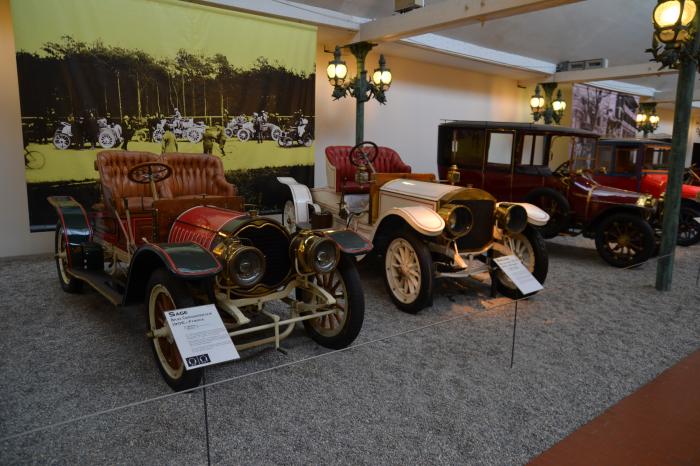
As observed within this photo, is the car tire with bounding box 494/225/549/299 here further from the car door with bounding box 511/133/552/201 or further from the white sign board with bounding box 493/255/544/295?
the car door with bounding box 511/133/552/201

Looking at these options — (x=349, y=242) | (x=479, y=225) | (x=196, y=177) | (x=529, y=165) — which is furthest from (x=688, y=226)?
(x=196, y=177)

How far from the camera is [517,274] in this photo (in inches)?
140

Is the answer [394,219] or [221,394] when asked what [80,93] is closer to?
[394,219]

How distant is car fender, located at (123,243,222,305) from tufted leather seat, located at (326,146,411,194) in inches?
115

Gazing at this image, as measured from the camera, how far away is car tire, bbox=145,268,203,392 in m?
2.61

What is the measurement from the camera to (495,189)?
6035 mm

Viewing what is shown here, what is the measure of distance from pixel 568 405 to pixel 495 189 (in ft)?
12.3

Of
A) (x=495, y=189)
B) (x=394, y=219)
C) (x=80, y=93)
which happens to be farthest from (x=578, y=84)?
(x=80, y=93)

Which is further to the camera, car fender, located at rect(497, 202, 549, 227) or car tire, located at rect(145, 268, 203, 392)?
car fender, located at rect(497, 202, 549, 227)

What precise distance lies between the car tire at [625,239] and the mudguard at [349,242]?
13.0 ft

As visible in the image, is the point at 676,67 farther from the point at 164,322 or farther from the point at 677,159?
the point at 164,322

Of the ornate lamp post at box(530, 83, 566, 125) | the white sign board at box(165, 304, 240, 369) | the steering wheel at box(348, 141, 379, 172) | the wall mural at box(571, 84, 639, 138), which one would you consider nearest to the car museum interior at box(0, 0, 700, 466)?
the white sign board at box(165, 304, 240, 369)

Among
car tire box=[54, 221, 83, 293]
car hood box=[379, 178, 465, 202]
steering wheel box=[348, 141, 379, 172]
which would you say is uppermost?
steering wheel box=[348, 141, 379, 172]

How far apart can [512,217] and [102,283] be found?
3430 millimetres
